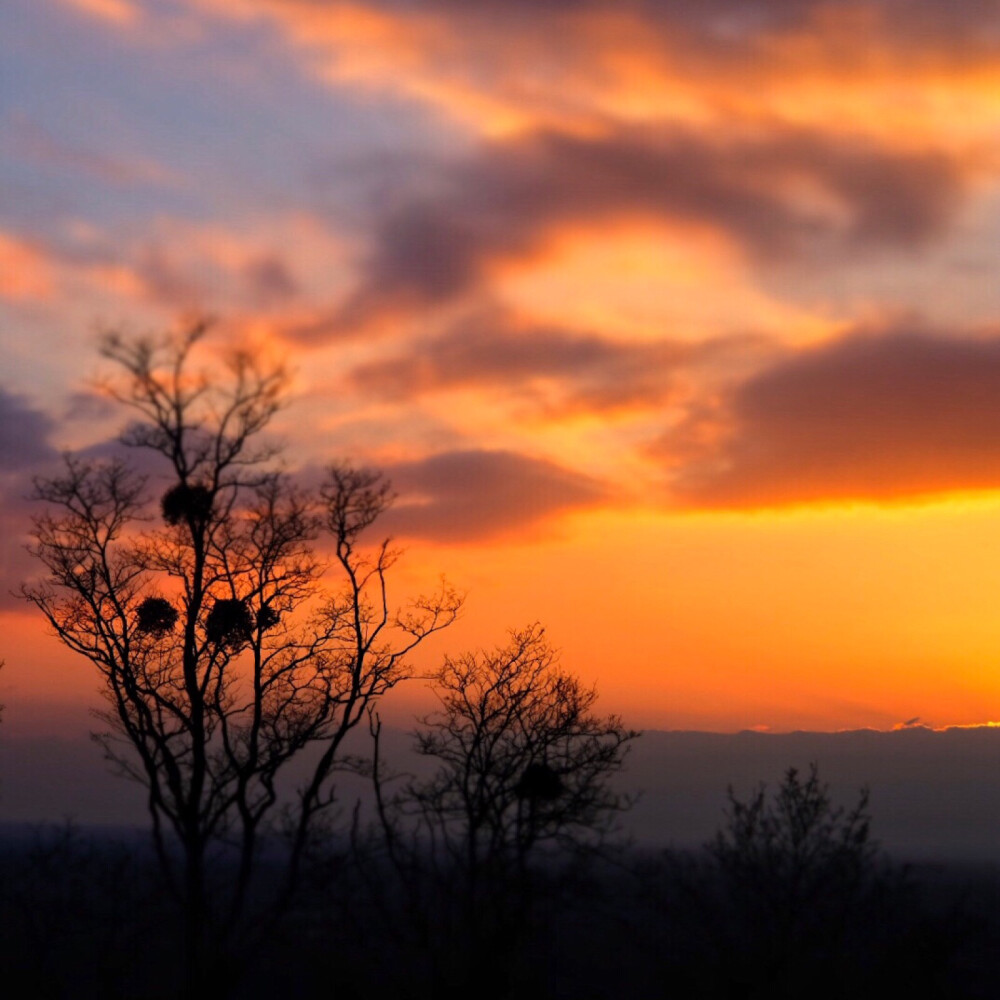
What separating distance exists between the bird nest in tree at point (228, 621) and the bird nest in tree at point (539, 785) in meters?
7.40

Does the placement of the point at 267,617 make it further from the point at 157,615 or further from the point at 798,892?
the point at 798,892

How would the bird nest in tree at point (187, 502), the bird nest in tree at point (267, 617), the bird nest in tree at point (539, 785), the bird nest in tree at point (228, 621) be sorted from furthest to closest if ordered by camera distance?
the bird nest in tree at point (539, 785) < the bird nest in tree at point (267, 617) < the bird nest in tree at point (228, 621) < the bird nest in tree at point (187, 502)

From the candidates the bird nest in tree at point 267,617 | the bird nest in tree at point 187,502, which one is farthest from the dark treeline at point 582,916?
the bird nest in tree at point 187,502

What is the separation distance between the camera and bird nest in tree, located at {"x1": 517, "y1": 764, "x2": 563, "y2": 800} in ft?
91.1

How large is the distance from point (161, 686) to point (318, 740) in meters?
3.72

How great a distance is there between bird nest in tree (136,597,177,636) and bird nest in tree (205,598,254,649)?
824mm

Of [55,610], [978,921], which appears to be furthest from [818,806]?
[55,610]

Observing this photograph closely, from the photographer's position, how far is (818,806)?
1209 inches

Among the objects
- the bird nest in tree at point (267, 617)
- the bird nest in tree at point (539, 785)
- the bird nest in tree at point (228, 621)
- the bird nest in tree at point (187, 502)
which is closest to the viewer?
the bird nest in tree at point (187, 502)

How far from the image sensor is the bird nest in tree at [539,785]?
91.1 ft

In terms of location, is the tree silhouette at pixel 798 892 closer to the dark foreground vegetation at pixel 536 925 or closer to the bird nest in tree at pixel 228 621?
the dark foreground vegetation at pixel 536 925

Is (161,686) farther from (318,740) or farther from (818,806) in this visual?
(818,806)

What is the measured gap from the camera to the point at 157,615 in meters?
25.9

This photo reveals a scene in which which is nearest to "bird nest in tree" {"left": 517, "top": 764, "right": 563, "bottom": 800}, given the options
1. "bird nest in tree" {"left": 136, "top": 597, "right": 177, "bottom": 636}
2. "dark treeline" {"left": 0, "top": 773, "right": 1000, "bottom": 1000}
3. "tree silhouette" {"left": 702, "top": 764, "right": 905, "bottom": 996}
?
"dark treeline" {"left": 0, "top": 773, "right": 1000, "bottom": 1000}
